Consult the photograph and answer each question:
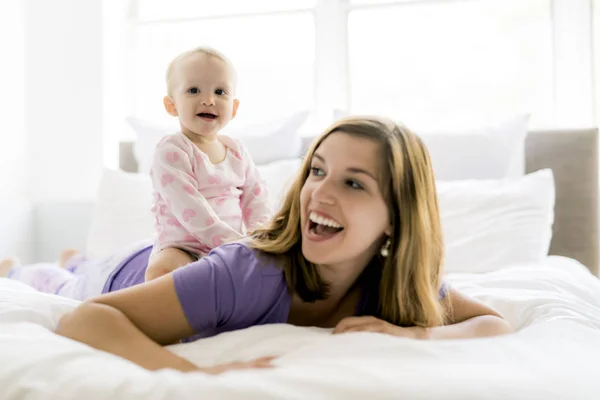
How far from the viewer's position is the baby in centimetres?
151

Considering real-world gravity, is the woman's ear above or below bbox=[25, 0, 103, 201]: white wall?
below

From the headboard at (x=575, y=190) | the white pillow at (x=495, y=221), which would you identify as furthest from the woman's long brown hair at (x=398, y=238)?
the headboard at (x=575, y=190)

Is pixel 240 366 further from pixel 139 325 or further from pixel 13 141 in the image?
pixel 13 141

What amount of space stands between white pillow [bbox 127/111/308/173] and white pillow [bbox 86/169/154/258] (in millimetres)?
145

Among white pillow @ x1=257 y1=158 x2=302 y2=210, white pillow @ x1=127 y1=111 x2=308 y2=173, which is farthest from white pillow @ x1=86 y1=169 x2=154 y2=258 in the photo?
white pillow @ x1=257 y1=158 x2=302 y2=210

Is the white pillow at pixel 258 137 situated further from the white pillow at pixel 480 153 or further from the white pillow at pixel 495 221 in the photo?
the white pillow at pixel 495 221

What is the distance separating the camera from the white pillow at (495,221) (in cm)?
211

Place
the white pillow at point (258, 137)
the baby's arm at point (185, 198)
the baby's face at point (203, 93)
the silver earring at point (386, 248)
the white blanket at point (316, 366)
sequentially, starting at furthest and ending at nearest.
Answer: the white pillow at point (258, 137) → the baby's face at point (203, 93) → the baby's arm at point (185, 198) → the silver earring at point (386, 248) → the white blanket at point (316, 366)

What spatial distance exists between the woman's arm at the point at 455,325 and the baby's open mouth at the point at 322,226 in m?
0.16

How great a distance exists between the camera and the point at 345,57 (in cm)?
322

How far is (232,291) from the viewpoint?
1.08m

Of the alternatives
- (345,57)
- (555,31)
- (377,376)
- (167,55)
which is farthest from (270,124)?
(377,376)

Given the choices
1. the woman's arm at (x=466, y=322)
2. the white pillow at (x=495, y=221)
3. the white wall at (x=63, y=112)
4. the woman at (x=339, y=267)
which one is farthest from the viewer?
the white wall at (x=63, y=112)

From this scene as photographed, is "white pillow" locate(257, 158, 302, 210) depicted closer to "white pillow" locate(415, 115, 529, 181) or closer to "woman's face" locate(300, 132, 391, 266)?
"white pillow" locate(415, 115, 529, 181)
